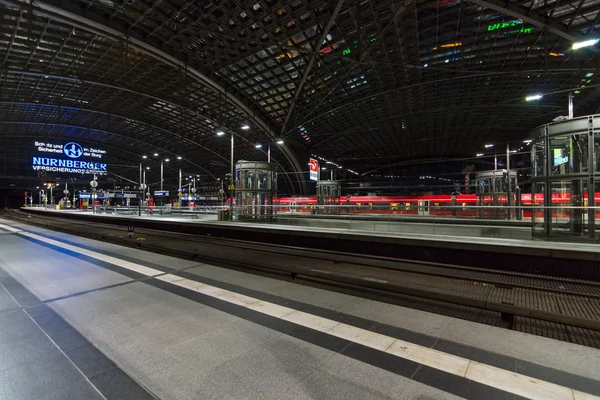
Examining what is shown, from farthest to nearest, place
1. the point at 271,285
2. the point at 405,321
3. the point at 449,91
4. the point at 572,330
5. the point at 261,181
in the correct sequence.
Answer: the point at 449,91 < the point at 261,181 < the point at 271,285 < the point at 405,321 < the point at 572,330

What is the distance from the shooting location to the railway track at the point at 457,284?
411 centimetres

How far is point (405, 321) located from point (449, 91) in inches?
1267

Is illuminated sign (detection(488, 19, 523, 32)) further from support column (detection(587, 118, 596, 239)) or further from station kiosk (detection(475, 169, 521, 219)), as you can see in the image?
support column (detection(587, 118, 596, 239))

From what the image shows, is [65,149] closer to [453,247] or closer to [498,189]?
[453,247]

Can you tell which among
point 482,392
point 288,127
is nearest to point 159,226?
point 482,392

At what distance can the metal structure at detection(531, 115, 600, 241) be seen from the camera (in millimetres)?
8148

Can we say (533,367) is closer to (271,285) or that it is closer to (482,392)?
(482,392)

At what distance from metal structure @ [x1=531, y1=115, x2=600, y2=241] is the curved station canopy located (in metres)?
7.39

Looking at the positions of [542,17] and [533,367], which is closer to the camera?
[533,367]

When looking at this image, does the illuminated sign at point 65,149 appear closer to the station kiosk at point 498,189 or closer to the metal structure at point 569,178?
the metal structure at point 569,178

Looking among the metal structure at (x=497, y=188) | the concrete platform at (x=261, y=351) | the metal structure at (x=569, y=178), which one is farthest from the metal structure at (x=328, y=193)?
the concrete platform at (x=261, y=351)

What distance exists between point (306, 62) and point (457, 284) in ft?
78.5

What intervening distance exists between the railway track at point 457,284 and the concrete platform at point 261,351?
13.3 inches

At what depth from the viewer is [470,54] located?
23.3 metres
